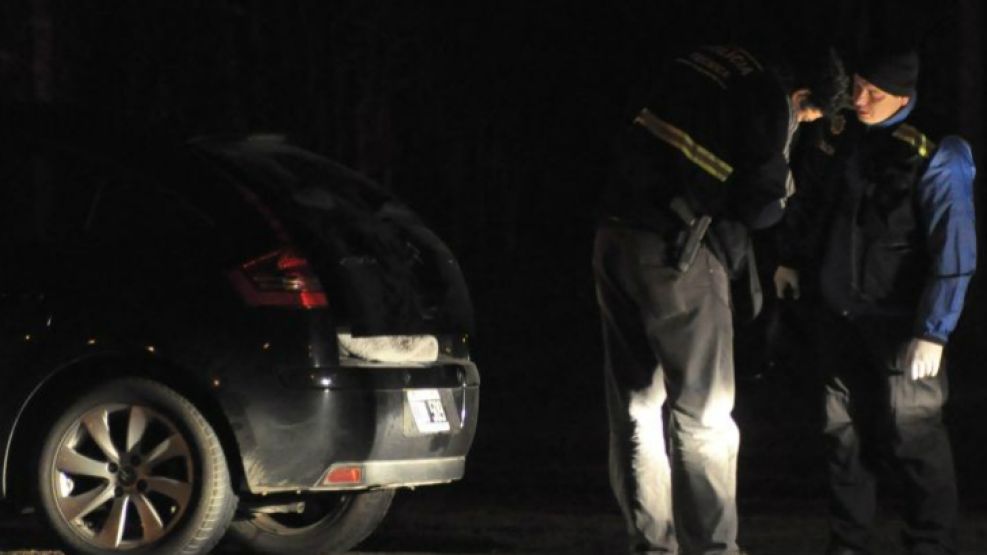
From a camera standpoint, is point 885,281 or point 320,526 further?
point 320,526

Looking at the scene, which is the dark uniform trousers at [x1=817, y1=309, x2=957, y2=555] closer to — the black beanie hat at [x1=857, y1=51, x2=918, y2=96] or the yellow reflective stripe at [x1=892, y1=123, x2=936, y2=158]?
the yellow reflective stripe at [x1=892, y1=123, x2=936, y2=158]

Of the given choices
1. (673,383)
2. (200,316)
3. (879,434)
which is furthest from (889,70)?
(200,316)

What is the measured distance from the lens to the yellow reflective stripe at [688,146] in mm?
6016

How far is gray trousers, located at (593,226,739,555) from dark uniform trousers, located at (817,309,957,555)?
81 centimetres

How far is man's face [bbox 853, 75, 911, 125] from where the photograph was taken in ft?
21.9

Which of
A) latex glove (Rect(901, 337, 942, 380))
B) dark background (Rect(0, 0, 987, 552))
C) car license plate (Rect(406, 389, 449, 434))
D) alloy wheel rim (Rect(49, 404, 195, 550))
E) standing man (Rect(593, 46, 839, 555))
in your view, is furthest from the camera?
dark background (Rect(0, 0, 987, 552))

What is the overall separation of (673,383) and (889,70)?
137cm

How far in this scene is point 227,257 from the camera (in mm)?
6711

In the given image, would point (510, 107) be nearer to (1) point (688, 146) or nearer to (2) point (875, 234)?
Answer: (2) point (875, 234)

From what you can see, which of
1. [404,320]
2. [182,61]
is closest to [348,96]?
[182,61]

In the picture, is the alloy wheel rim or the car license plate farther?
the car license plate

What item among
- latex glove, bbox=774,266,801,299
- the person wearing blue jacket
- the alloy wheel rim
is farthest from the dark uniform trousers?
the alloy wheel rim

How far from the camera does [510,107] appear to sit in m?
26.2

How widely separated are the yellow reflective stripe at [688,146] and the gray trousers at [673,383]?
10.9 inches
